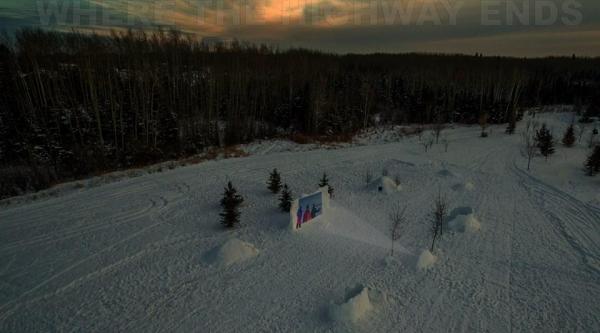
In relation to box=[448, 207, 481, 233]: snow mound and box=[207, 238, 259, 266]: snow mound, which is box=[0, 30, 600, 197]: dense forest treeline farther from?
box=[448, 207, 481, 233]: snow mound

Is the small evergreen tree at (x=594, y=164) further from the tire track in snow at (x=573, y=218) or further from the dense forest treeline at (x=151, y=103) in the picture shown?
the dense forest treeline at (x=151, y=103)

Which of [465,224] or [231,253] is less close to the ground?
[231,253]

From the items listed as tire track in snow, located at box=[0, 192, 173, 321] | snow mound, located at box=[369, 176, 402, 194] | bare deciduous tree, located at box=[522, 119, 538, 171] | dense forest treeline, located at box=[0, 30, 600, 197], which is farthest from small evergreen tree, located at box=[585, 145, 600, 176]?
tire track in snow, located at box=[0, 192, 173, 321]

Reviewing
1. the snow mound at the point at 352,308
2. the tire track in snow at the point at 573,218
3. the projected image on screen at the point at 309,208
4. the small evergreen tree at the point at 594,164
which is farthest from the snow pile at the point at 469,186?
the snow mound at the point at 352,308

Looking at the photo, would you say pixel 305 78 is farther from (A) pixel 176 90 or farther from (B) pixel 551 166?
(B) pixel 551 166

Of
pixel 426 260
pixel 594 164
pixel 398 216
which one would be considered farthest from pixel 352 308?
pixel 594 164

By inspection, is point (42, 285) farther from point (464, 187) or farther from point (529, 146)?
point (529, 146)
